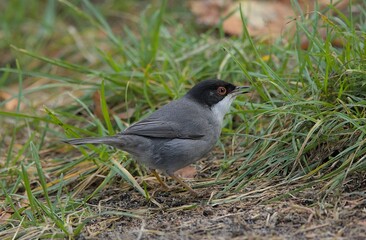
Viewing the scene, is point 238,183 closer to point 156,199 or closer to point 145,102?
point 156,199

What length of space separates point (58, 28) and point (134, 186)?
5.07m

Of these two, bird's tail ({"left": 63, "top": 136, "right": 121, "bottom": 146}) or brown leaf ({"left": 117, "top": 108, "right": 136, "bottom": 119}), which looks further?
brown leaf ({"left": 117, "top": 108, "right": 136, "bottom": 119})

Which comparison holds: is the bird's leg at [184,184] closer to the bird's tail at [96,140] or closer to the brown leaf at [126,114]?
the bird's tail at [96,140]

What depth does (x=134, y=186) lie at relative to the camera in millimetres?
4988

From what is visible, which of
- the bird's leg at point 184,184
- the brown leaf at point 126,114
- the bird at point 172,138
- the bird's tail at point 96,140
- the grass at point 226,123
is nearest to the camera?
the grass at point 226,123

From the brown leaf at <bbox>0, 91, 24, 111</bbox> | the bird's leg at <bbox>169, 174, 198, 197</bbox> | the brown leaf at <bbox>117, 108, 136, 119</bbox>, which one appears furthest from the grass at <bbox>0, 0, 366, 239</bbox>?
the brown leaf at <bbox>0, 91, 24, 111</bbox>

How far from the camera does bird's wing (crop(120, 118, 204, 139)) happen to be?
16.5 feet

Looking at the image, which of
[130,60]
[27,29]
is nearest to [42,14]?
[27,29]

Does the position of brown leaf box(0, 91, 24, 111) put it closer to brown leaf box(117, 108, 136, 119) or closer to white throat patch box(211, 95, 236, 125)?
brown leaf box(117, 108, 136, 119)

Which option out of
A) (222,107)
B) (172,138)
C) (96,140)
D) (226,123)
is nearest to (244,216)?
(172,138)

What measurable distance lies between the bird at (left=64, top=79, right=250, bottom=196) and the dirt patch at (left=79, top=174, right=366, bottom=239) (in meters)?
0.32

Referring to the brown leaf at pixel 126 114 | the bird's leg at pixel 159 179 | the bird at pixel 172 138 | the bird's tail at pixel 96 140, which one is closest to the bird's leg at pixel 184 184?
the bird at pixel 172 138

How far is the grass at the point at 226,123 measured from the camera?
4559 mm

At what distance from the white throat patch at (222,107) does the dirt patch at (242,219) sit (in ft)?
2.66
